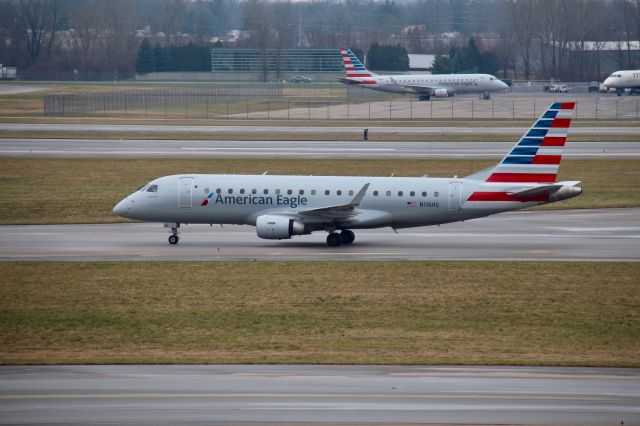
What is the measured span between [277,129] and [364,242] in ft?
183

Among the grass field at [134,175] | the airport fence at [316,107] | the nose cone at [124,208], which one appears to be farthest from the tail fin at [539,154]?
the airport fence at [316,107]

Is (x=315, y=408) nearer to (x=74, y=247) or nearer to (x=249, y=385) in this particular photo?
(x=249, y=385)

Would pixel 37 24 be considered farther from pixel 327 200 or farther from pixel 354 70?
pixel 327 200

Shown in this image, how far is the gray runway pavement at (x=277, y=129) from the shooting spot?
92.1m

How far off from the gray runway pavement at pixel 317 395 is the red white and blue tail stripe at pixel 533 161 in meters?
17.4

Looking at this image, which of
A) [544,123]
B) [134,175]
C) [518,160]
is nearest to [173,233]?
[518,160]

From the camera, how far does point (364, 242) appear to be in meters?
41.4

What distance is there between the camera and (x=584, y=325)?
90.2 ft

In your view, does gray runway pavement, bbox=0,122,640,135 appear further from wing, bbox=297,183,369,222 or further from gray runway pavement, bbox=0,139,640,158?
wing, bbox=297,183,369,222

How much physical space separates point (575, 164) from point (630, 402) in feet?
163

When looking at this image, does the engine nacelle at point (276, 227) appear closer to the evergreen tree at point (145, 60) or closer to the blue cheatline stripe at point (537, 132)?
the blue cheatline stripe at point (537, 132)

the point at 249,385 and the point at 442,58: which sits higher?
the point at 442,58

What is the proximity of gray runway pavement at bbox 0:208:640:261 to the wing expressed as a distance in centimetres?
124

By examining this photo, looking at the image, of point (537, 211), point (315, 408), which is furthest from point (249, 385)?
point (537, 211)
